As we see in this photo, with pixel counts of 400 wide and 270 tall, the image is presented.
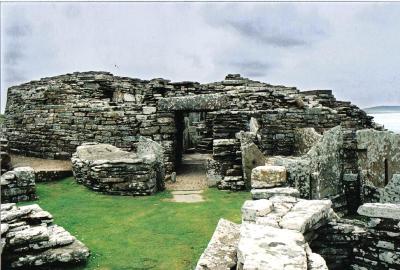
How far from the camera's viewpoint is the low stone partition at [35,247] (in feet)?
14.7

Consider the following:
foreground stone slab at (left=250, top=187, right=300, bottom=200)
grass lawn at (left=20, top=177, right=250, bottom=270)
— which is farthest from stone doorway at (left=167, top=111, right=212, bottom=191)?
foreground stone slab at (left=250, top=187, right=300, bottom=200)

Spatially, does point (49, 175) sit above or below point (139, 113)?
below

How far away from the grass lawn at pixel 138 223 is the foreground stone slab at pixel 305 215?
1464mm

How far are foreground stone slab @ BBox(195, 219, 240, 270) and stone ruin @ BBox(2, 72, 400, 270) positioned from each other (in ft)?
0.04

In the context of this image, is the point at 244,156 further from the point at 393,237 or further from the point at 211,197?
the point at 393,237

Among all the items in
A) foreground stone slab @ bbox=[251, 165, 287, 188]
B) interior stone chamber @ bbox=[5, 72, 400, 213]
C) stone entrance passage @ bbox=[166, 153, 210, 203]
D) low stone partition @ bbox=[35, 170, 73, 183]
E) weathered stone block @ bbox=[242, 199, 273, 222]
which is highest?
interior stone chamber @ bbox=[5, 72, 400, 213]

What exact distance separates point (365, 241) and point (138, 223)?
3663 mm

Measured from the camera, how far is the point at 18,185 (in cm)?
797

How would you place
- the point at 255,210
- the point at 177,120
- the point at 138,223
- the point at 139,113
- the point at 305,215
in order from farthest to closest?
the point at 177,120 → the point at 139,113 → the point at 138,223 → the point at 255,210 → the point at 305,215

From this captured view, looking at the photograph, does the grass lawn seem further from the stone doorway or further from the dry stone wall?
the dry stone wall

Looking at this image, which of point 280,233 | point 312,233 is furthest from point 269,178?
point 280,233

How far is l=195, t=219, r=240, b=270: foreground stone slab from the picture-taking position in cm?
372

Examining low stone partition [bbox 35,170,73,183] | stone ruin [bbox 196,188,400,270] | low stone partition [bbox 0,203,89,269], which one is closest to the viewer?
stone ruin [bbox 196,188,400,270]

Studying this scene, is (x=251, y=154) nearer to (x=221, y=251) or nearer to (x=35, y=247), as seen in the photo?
(x=221, y=251)
